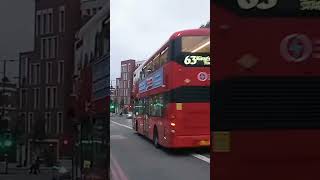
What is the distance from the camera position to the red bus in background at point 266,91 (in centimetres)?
257

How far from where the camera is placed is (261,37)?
8.52 feet

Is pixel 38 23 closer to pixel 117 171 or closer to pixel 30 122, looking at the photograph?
pixel 30 122

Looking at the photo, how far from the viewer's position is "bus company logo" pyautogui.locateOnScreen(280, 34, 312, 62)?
260 centimetres

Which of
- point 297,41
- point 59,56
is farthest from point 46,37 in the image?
point 297,41

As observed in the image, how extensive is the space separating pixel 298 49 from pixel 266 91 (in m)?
0.25

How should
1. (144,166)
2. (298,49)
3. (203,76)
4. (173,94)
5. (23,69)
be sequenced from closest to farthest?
(23,69) → (298,49) → (144,166) → (203,76) → (173,94)

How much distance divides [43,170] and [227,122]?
2.87ft

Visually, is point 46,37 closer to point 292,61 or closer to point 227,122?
point 227,122

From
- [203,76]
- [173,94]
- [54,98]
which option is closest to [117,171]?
[54,98]

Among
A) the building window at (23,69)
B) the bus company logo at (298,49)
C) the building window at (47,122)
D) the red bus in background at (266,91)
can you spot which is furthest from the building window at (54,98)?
the bus company logo at (298,49)

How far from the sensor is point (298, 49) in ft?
8.63

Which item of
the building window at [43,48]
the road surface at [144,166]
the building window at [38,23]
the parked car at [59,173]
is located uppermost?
the building window at [38,23]

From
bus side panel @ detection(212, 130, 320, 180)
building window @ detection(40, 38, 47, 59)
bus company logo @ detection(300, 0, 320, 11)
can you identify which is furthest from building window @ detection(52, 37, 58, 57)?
bus company logo @ detection(300, 0, 320, 11)

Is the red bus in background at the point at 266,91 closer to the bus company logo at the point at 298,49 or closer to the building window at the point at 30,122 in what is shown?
the bus company logo at the point at 298,49
